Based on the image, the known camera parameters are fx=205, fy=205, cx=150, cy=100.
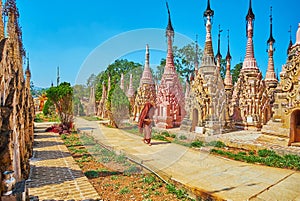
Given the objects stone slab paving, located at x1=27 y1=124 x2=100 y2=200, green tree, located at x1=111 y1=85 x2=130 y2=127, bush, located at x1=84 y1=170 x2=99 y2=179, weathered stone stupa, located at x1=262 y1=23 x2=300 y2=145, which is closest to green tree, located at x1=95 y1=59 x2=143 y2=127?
green tree, located at x1=111 y1=85 x2=130 y2=127

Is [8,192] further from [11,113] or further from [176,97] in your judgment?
[176,97]

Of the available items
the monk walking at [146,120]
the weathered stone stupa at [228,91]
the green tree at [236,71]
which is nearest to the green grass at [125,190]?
the monk walking at [146,120]

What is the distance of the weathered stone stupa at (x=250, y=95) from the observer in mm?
16078

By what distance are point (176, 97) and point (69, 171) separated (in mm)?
11615

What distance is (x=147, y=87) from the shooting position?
1925 centimetres

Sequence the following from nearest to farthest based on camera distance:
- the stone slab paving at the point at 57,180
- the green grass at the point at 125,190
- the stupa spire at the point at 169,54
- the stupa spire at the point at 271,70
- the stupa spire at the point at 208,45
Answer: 1. the stone slab paving at the point at 57,180
2. the green grass at the point at 125,190
3. the stupa spire at the point at 208,45
4. the stupa spire at the point at 169,54
5. the stupa spire at the point at 271,70

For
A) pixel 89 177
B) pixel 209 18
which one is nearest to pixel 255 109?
pixel 209 18

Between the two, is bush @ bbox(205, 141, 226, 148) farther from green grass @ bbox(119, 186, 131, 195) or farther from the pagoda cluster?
green grass @ bbox(119, 186, 131, 195)

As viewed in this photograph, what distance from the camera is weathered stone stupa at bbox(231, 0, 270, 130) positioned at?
16.1m

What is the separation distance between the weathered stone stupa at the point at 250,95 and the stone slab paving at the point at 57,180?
13.8 m

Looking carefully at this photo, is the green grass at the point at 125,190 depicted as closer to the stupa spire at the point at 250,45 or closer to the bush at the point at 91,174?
the bush at the point at 91,174

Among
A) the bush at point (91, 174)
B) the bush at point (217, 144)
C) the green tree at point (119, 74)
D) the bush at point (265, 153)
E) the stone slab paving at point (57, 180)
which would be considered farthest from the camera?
the green tree at point (119, 74)

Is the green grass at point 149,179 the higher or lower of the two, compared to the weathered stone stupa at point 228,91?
lower

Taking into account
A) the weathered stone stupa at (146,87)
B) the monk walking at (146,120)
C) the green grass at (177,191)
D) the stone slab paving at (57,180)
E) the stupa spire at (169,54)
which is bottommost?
the green grass at (177,191)
